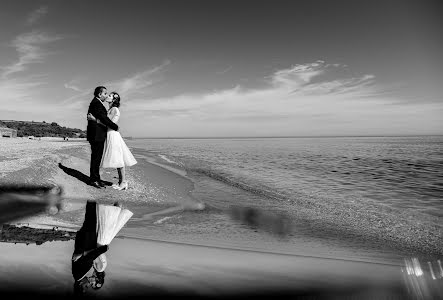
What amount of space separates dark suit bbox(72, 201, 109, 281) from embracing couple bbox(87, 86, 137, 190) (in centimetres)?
287

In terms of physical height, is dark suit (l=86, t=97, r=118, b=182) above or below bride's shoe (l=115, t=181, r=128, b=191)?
above

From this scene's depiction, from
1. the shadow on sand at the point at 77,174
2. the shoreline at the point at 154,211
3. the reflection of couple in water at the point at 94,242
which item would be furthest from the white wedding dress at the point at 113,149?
the reflection of couple in water at the point at 94,242

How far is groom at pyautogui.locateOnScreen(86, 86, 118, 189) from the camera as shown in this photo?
8.56m

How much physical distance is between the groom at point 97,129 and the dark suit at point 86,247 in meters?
3.13

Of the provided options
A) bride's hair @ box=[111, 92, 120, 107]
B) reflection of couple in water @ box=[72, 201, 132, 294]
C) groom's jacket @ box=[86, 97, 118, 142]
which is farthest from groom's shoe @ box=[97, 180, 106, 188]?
bride's hair @ box=[111, 92, 120, 107]

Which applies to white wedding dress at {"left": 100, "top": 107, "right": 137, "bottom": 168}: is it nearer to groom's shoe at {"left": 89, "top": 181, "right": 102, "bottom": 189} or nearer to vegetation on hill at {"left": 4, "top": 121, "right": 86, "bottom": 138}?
groom's shoe at {"left": 89, "top": 181, "right": 102, "bottom": 189}

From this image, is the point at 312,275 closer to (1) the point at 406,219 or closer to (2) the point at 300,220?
(2) the point at 300,220

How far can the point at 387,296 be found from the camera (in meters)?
3.20

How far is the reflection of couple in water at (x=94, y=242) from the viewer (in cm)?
314

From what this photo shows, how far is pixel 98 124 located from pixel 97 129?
0.15 metres

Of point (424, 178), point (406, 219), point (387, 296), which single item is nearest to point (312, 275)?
point (387, 296)

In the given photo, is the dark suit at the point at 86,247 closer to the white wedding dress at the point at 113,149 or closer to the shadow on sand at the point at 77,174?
the white wedding dress at the point at 113,149

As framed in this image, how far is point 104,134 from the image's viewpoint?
8.95 m

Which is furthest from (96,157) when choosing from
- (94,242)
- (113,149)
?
(94,242)
